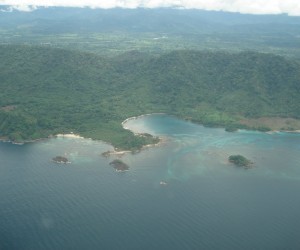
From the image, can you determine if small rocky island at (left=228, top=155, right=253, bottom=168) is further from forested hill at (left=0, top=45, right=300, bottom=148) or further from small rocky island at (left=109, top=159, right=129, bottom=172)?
forested hill at (left=0, top=45, right=300, bottom=148)

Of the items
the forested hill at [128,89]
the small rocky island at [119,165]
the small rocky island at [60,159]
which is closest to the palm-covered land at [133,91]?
the forested hill at [128,89]

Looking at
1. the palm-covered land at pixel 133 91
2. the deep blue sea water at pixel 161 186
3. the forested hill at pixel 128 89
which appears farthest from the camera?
the forested hill at pixel 128 89

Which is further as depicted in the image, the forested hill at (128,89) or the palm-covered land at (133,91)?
the forested hill at (128,89)

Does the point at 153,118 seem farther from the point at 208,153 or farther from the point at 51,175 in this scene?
the point at 51,175

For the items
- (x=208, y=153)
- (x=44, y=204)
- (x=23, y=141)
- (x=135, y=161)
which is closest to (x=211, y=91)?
(x=208, y=153)

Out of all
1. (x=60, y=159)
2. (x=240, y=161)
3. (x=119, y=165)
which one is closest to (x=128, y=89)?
(x=60, y=159)

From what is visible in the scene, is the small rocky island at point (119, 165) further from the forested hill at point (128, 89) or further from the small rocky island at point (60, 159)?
the forested hill at point (128, 89)
